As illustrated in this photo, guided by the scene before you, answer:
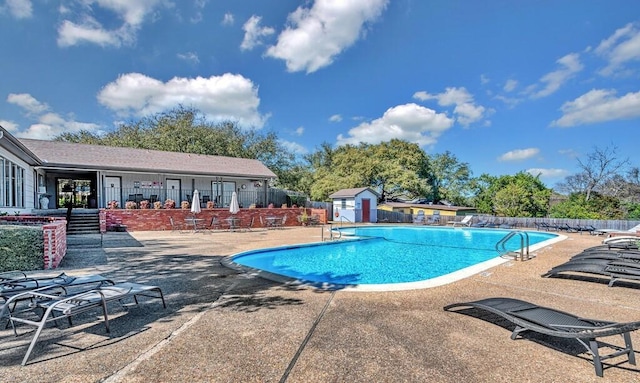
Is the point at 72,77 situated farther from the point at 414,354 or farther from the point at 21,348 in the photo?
the point at 414,354

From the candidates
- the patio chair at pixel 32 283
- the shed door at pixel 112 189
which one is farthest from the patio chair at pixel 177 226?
the patio chair at pixel 32 283

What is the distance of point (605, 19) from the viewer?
15117 millimetres

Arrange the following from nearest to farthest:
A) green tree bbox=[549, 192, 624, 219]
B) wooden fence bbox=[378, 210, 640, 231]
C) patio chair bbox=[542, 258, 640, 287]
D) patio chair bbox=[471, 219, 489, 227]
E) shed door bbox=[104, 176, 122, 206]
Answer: patio chair bbox=[542, 258, 640, 287]
shed door bbox=[104, 176, 122, 206]
wooden fence bbox=[378, 210, 640, 231]
patio chair bbox=[471, 219, 489, 227]
green tree bbox=[549, 192, 624, 219]

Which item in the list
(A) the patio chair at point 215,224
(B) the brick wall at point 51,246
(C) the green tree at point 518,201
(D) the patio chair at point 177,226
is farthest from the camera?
(C) the green tree at point 518,201

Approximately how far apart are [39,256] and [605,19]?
78.4 feet

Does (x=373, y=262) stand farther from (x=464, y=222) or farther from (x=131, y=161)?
(x=131, y=161)

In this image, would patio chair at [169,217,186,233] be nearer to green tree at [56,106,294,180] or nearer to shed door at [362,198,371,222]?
shed door at [362,198,371,222]

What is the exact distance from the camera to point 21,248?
274 inches

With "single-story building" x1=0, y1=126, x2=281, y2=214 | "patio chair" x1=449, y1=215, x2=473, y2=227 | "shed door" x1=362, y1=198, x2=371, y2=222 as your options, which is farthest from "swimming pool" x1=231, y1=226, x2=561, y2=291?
"single-story building" x1=0, y1=126, x2=281, y2=214

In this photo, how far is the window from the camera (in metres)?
10.4

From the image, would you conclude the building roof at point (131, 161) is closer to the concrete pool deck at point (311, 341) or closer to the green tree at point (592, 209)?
the concrete pool deck at point (311, 341)

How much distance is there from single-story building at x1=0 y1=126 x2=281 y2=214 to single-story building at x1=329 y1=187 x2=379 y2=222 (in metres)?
5.68

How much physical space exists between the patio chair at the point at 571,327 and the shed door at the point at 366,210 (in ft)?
70.8

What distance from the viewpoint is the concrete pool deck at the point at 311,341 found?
9.30ft
